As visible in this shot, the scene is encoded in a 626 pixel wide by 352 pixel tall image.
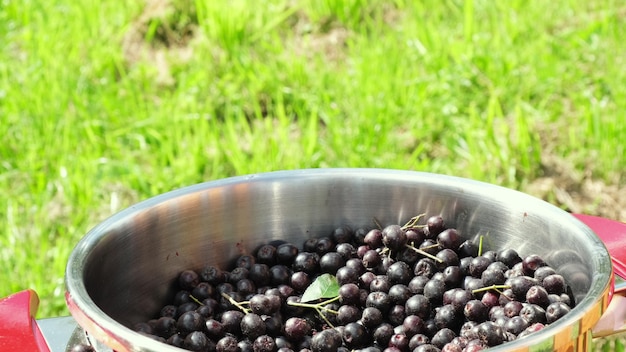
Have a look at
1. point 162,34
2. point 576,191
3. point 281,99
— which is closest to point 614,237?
point 576,191

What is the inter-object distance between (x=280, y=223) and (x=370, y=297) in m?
0.32

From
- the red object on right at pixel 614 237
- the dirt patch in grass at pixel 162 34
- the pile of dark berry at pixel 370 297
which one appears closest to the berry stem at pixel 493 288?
the pile of dark berry at pixel 370 297

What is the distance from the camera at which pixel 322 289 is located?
4.94ft

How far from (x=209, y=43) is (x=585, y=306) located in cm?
294

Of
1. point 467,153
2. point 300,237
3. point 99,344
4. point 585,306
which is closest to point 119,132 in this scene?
point 467,153

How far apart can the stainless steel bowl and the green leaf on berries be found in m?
0.21

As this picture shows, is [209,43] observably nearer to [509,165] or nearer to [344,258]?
[509,165]

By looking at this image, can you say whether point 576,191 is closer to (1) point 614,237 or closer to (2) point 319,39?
(1) point 614,237

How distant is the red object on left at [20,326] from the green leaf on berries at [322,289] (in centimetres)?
44

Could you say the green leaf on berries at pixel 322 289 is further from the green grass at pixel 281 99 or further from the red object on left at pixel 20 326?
the green grass at pixel 281 99

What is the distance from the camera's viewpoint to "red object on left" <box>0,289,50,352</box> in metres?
1.45

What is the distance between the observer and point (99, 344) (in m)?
1.28

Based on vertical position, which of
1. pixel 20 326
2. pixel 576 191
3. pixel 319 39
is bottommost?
pixel 576 191

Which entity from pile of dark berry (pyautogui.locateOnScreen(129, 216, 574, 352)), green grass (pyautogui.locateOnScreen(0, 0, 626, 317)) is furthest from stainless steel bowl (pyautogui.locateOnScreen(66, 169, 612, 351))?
green grass (pyautogui.locateOnScreen(0, 0, 626, 317))
